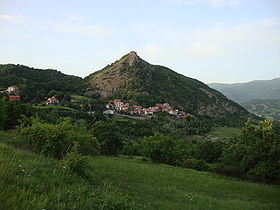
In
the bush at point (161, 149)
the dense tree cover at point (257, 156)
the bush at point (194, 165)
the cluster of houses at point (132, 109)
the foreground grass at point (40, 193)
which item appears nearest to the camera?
the foreground grass at point (40, 193)

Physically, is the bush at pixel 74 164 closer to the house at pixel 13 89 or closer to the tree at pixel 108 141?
the tree at pixel 108 141

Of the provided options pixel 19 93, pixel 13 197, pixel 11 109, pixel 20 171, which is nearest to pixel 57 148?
pixel 20 171

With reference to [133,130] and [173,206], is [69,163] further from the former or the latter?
[133,130]

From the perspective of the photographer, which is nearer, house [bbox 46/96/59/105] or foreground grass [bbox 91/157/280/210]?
foreground grass [bbox 91/157/280/210]

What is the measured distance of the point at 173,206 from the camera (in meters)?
8.81

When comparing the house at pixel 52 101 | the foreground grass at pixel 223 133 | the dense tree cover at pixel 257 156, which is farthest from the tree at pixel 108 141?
the foreground grass at pixel 223 133

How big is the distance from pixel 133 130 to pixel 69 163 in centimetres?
10148

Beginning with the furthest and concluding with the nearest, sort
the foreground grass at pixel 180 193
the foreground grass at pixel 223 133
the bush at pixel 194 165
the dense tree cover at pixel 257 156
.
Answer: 1. the foreground grass at pixel 223 133
2. the bush at pixel 194 165
3. the dense tree cover at pixel 257 156
4. the foreground grass at pixel 180 193

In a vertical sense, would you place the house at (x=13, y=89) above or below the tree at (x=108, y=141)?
above

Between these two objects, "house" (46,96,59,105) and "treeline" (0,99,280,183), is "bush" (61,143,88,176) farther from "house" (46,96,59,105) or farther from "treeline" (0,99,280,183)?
"house" (46,96,59,105)

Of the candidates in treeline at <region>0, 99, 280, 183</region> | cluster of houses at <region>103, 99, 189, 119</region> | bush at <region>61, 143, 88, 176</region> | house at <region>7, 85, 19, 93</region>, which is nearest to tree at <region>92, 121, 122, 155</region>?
treeline at <region>0, 99, 280, 183</region>

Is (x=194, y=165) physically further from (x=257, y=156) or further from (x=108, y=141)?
(x=108, y=141)

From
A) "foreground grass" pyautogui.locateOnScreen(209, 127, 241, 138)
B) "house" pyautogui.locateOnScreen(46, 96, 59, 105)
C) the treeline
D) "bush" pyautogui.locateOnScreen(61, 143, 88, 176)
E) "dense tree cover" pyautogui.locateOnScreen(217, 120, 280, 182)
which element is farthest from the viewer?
"house" pyautogui.locateOnScreen(46, 96, 59, 105)

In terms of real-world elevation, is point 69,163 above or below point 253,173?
above
